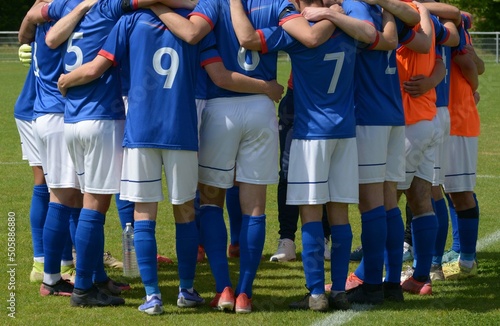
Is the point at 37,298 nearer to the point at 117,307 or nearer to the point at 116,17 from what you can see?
the point at 117,307

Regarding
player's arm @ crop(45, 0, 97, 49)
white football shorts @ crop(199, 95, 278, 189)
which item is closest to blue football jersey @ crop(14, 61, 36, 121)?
player's arm @ crop(45, 0, 97, 49)

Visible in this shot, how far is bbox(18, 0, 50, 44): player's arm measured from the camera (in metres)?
6.58

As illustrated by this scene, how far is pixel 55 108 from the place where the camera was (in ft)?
21.4

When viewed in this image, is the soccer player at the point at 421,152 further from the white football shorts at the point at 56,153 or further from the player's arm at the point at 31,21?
the player's arm at the point at 31,21

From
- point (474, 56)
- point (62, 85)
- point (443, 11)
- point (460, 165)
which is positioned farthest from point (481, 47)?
point (62, 85)

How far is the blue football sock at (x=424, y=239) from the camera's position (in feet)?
21.8

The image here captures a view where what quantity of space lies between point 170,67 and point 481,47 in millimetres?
31255

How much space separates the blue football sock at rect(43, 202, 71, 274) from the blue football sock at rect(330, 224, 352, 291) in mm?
1894

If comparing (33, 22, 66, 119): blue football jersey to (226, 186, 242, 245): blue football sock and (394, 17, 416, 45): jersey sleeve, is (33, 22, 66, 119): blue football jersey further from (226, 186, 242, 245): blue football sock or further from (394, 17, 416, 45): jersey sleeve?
(394, 17, 416, 45): jersey sleeve

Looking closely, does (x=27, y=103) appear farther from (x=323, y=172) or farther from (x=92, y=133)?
(x=323, y=172)

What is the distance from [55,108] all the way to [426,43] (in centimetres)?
265

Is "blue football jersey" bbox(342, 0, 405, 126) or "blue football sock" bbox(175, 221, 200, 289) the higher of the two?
"blue football jersey" bbox(342, 0, 405, 126)

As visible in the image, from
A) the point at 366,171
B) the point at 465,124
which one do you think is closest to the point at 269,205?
the point at 465,124

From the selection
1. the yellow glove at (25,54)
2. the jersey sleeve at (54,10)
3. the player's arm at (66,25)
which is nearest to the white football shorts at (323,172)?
the player's arm at (66,25)
